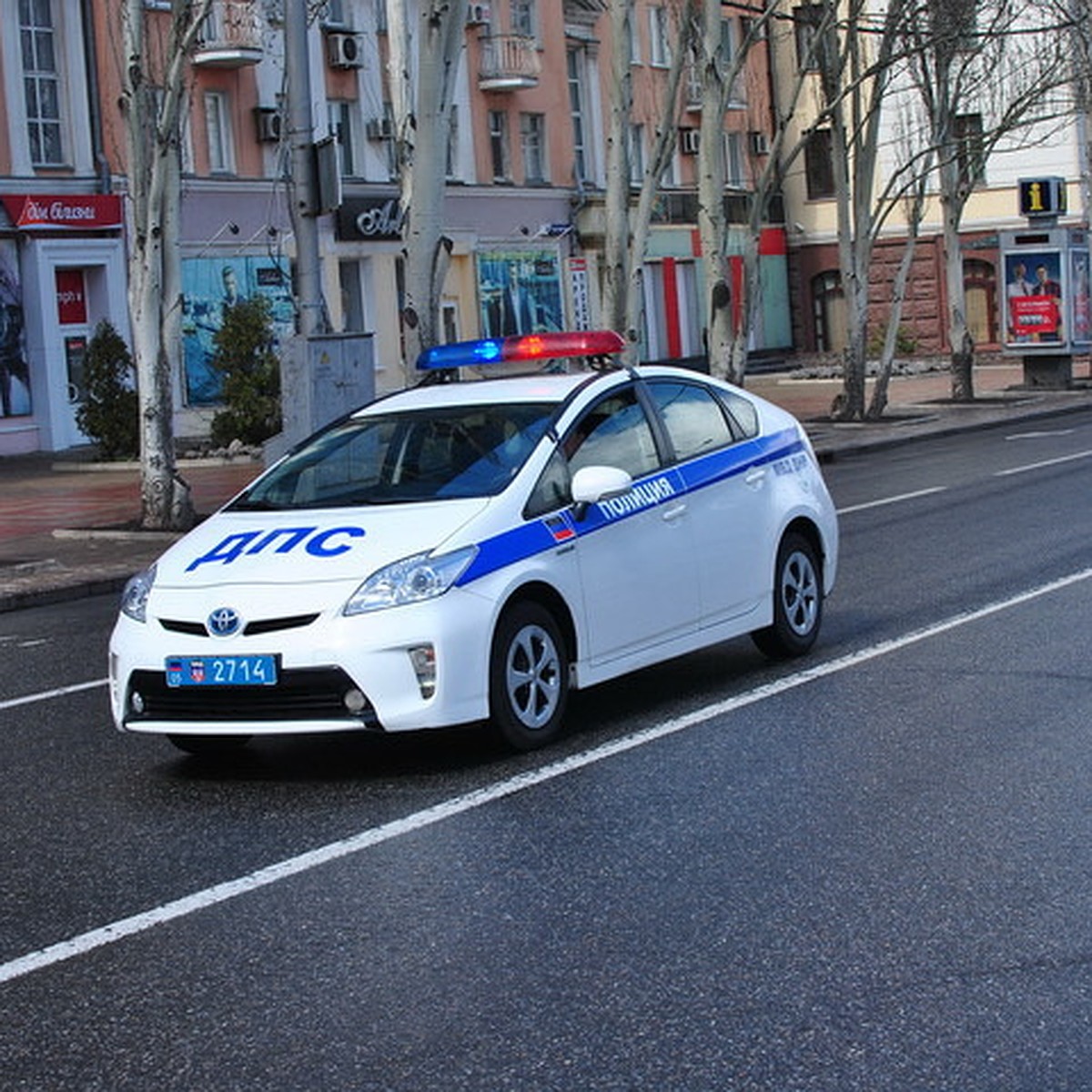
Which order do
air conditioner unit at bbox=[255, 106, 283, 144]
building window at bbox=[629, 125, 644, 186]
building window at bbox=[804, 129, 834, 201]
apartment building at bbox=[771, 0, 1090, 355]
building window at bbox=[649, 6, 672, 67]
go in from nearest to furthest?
air conditioner unit at bbox=[255, 106, 283, 144], building window at bbox=[629, 125, 644, 186], building window at bbox=[649, 6, 672, 67], apartment building at bbox=[771, 0, 1090, 355], building window at bbox=[804, 129, 834, 201]

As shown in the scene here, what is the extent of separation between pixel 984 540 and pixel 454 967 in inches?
413

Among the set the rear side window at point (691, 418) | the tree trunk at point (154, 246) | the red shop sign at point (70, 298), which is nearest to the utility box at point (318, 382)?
the tree trunk at point (154, 246)

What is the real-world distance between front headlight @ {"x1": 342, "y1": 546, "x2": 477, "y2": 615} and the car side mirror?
79 cm

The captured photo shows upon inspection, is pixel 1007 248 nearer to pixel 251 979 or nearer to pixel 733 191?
pixel 733 191

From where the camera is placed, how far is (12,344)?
116 feet

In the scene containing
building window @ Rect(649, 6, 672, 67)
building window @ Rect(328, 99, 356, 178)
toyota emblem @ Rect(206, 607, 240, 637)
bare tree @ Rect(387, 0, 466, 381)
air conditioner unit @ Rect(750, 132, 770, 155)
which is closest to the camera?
toyota emblem @ Rect(206, 607, 240, 637)

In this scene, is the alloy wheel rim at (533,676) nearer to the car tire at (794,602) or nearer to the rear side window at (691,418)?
the rear side window at (691,418)

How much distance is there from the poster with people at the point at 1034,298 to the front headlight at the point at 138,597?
31.6 metres

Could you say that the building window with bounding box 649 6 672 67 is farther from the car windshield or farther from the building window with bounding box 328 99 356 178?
the car windshield

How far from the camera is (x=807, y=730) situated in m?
8.74

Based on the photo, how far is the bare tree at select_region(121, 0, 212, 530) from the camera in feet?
66.6

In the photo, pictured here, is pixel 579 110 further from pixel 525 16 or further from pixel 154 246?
pixel 154 246

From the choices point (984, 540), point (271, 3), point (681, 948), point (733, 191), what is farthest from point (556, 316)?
point (681, 948)

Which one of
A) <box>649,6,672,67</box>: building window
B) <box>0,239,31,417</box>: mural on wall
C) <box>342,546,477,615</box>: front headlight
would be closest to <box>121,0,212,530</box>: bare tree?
<box>342,546,477,615</box>: front headlight
